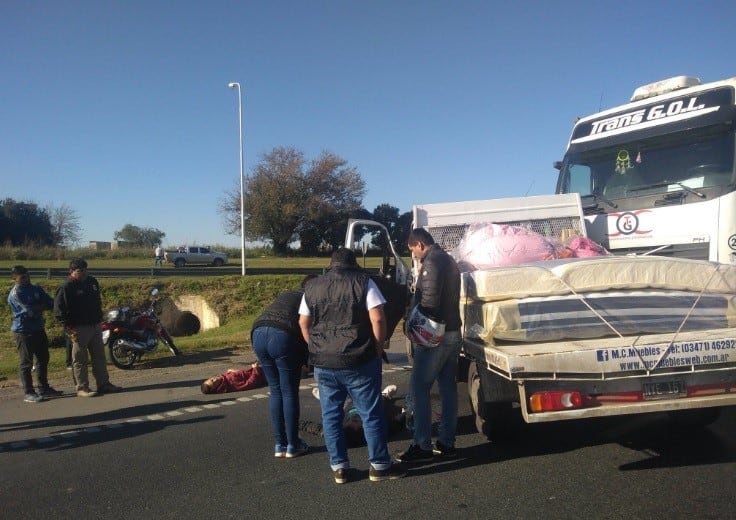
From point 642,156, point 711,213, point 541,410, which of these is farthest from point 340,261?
point 642,156

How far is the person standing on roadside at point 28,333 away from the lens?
27.2 feet

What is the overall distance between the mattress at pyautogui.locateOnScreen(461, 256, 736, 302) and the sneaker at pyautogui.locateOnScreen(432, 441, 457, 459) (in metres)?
1.33

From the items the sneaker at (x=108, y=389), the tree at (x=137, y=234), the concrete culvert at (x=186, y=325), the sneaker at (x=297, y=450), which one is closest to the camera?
the sneaker at (x=297, y=450)

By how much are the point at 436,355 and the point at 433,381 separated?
24cm

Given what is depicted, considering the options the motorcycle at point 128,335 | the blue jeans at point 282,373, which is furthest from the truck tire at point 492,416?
the motorcycle at point 128,335

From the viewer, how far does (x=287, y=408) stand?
5.35 metres

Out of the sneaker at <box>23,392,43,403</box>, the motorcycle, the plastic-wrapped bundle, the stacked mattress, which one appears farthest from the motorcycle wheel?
the stacked mattress

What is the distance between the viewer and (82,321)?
851 centimetres

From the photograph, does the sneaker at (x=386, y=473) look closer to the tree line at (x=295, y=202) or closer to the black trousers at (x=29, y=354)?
the black trousers at (x=29, y=354)

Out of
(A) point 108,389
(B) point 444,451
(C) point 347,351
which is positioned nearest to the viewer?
(C) point 347,351

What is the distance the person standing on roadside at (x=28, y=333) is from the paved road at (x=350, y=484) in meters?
1.47

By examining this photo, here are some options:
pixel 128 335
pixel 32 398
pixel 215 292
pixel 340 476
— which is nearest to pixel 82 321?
pixel 32 398

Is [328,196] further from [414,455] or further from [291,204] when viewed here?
[414,455]

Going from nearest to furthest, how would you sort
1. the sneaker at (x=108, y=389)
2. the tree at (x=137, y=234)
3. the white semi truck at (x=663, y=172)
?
the white semi truck at (x=663, y=172), the sneaker at (x=108, y=389), the tree at (x=137, y=234)
